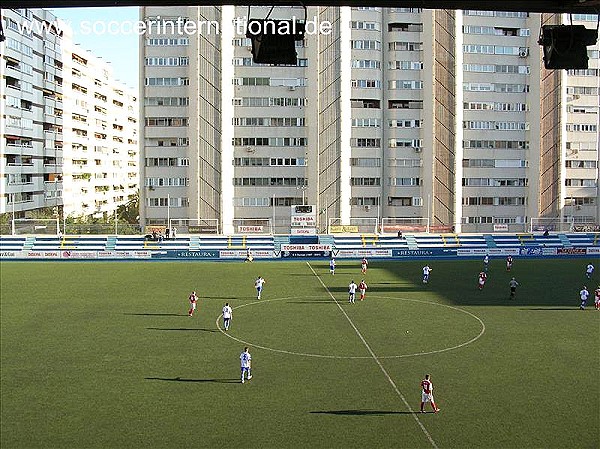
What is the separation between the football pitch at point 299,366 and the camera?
57.7ft

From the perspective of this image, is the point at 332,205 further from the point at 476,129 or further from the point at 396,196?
the point at 476,129

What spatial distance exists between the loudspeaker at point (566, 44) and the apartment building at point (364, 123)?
53.6 metres

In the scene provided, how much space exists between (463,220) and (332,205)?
15.8 metres

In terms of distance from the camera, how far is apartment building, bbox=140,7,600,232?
72875mm

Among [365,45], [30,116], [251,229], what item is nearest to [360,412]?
[251,229]

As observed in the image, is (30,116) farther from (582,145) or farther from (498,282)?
(582,145)

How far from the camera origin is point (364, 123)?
249 feet

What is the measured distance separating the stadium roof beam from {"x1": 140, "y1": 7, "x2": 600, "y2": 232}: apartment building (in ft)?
182

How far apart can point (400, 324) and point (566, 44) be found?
17124 mm

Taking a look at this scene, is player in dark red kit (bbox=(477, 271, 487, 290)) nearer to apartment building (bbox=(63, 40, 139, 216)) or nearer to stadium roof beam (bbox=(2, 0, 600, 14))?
stadium roof beam (bbox=(2, 0, 600, 14))

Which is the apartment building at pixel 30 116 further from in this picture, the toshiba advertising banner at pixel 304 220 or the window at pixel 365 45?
the window at pixel 365 45

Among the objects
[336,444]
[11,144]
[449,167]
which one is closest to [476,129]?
[449,167]

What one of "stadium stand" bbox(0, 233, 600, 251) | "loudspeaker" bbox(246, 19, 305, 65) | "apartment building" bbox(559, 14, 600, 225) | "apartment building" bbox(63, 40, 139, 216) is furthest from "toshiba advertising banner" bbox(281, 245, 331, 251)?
"loudspeaker" bbox(246, 19, 305, 65)

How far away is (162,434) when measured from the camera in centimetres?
1723
